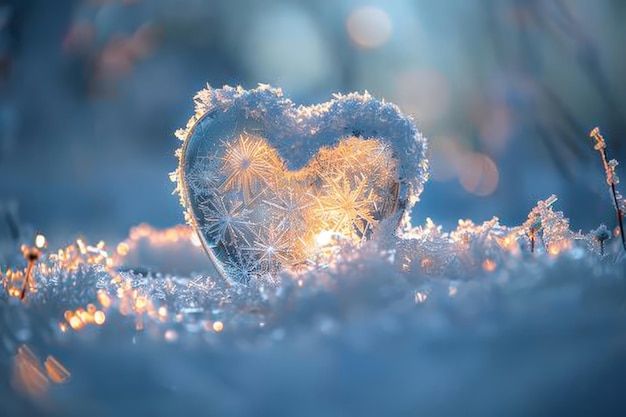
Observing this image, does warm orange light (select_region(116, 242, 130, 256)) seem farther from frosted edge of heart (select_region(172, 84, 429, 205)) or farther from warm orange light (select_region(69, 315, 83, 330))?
warm orange light (select_region(69, 315, 83, 330))

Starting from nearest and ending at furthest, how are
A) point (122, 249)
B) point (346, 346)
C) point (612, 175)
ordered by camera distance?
point (346, 346) < point (612, 175) < point (122, 249)

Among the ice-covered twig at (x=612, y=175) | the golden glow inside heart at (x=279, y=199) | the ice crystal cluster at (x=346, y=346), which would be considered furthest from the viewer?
the golden glow inside heart at (x=279, y=199)

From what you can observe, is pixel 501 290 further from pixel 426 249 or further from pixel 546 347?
pixel 426 249

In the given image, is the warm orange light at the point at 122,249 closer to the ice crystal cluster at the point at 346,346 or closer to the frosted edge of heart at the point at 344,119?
the frosted edge of heart at the point at 344,119

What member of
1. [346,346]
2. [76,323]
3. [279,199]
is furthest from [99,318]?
[279,199]

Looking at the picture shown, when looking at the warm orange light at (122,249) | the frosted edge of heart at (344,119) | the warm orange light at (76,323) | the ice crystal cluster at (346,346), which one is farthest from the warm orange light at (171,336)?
the warm orange light at (122,249)

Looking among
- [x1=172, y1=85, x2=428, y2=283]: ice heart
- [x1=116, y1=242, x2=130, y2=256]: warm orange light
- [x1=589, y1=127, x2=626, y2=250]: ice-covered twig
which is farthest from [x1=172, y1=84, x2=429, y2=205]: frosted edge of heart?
[x1=116, y1=242, x2=130, y2=256]: warm orange light

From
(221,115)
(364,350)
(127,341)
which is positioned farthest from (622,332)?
(221,115)

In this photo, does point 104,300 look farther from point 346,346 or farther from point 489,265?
point 489,265
